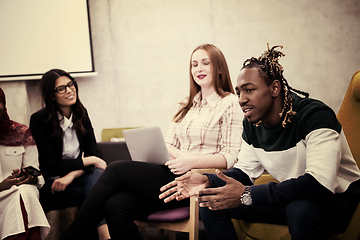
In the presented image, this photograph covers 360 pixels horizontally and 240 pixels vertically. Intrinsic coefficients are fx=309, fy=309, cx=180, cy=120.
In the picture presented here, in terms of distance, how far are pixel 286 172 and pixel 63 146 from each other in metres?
1.64

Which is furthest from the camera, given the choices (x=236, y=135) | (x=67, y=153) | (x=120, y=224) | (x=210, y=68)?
(x=67, y=153)

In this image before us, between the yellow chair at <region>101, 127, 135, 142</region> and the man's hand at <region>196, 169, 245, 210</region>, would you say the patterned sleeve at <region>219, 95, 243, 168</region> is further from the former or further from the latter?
the yellow chair at <region>101, 127, 135, 142</region>

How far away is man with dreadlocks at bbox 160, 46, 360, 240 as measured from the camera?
42.7 inches

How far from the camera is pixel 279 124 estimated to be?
50.1 inches

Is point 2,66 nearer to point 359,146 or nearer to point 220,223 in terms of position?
point 220,223

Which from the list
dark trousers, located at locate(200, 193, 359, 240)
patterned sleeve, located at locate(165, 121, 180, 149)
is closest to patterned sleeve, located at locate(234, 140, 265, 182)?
dark trousers, located at locate(200, 193, 359, 240)

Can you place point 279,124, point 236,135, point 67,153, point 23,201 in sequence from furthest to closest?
point 67,153
point 236,135
point 23,201
point 279,124

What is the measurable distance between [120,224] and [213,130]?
76 centimetres

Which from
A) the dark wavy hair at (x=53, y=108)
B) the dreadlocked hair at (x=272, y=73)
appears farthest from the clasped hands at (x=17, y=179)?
the dreadlocked hair at (x=272, y=73)

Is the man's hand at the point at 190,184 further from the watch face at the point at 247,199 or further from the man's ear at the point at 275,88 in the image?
the man's ear at the point at 275,88

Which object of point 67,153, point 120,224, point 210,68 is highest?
point 210,68

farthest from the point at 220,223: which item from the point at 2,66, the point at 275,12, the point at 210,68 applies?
the point at 2,66

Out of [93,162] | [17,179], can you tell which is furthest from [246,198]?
[93,162]

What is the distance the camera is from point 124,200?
63.4 inches
